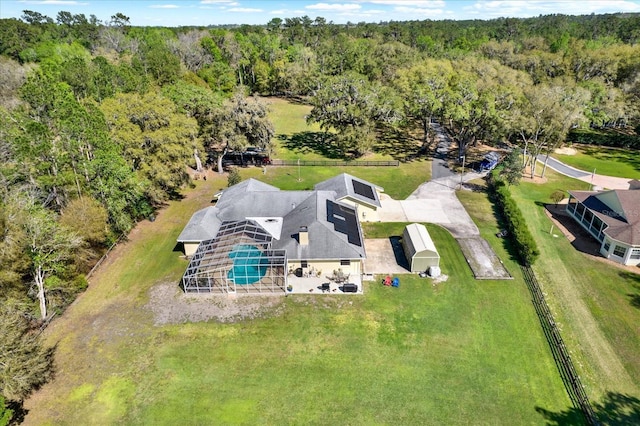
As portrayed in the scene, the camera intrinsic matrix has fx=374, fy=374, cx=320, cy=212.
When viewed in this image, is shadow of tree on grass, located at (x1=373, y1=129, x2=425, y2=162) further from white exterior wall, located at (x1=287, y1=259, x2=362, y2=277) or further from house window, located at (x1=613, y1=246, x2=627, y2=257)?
white exterior wall, located at (x1=287, y1=259, x2=362, y2=277)

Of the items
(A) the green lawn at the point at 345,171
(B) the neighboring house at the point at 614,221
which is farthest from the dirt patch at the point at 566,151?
(B) the neighboring house at the point at 614,221

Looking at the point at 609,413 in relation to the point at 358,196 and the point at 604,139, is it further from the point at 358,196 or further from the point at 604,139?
the point at 604,139

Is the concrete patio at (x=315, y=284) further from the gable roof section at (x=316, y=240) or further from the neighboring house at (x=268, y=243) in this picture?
the gable roof section at (x=316, y=240)

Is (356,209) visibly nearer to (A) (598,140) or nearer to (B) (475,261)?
(B) (475,261)

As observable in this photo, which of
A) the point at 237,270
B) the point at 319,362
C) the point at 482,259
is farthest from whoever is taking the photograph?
the point at 482,259

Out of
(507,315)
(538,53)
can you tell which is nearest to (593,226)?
(507,315)

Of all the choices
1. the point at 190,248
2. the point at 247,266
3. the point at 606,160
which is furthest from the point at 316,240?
the point at 606,160
